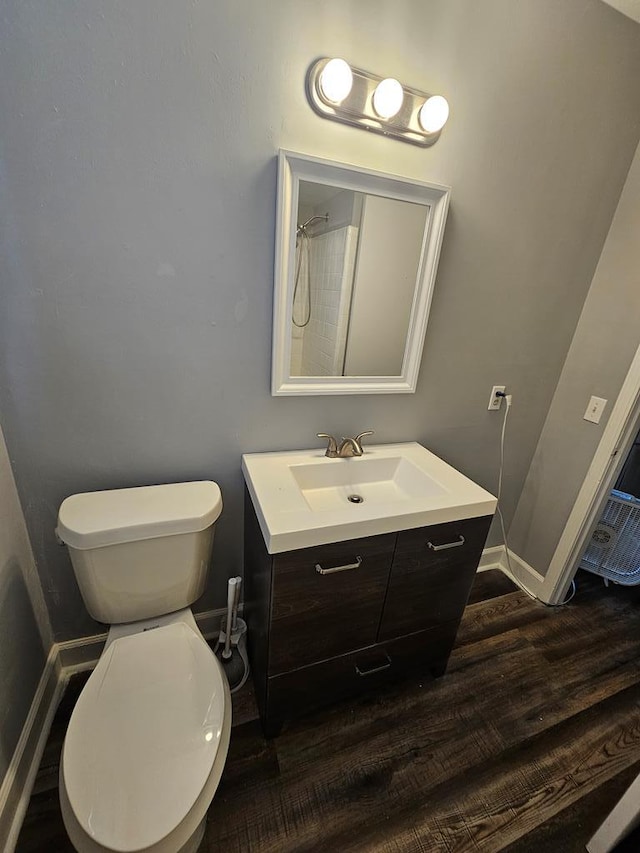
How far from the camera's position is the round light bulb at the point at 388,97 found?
0.97 meters

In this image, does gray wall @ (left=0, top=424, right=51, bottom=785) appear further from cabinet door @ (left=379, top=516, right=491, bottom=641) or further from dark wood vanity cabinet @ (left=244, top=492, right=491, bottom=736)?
cabinet door @ (left=379, top=516, right=491, bottom=641)

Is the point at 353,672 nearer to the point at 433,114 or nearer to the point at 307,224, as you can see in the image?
the point at 307,224

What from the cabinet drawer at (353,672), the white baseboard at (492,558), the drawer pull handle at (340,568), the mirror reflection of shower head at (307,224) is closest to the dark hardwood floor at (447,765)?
the cabinet drawer at (353,672)

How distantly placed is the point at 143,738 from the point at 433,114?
5.94 ft

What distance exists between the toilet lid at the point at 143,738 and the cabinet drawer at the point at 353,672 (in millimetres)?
269

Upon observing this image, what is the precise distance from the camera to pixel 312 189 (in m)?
1.05

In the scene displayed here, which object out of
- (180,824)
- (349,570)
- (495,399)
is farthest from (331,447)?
(180,824)

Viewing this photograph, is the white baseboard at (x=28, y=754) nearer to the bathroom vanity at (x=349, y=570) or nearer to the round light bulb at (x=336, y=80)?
the bathroom vanity at (x=349, y=570)

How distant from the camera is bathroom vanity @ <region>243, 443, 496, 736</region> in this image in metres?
0.96

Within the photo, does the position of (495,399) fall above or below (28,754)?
above

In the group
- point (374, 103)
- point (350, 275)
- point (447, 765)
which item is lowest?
point (447, 765)

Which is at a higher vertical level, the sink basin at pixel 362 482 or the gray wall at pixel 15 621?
the sink basin at pixel 362 482

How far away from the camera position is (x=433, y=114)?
104 centimetres

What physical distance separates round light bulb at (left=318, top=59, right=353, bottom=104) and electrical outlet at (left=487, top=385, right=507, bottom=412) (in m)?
1.22
